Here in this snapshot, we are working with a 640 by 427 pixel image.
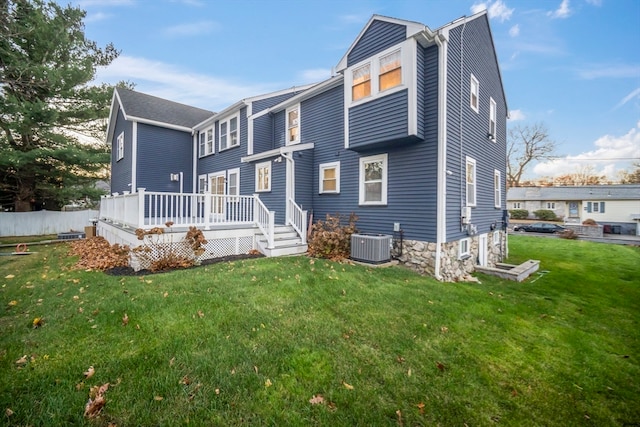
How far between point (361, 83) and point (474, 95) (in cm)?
435

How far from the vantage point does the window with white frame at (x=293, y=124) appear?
11430mm

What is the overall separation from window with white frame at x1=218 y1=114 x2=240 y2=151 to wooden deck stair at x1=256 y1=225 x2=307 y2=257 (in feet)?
20.6

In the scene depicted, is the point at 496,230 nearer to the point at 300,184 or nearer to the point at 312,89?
the point at 300,184

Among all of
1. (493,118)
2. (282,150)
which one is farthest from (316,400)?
(493,118)

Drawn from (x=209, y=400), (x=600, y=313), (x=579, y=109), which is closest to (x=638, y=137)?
(x=579, y=109)

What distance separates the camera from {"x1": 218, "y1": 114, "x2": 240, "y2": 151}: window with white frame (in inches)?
535

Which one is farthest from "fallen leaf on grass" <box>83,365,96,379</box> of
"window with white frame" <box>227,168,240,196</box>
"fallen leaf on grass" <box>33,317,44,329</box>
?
"window with white frame" <box>227,168,240,196</box>

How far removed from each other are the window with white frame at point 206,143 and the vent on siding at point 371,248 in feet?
36.2

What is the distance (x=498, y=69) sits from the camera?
11.7 m

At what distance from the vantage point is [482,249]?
10.1 meters

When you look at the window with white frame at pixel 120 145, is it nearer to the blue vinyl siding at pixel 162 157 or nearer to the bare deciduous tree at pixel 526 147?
the blue vinyl siding at pixel 162 157

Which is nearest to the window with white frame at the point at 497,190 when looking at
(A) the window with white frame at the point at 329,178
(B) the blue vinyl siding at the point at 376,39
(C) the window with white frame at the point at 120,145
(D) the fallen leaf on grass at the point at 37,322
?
(A) the window with white frame at the point at 329,178

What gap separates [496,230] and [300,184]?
878 centimetres

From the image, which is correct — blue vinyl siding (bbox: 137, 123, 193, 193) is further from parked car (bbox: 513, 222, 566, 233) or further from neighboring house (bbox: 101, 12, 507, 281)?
parked car (bbox: 513, 222, 566, 233)
